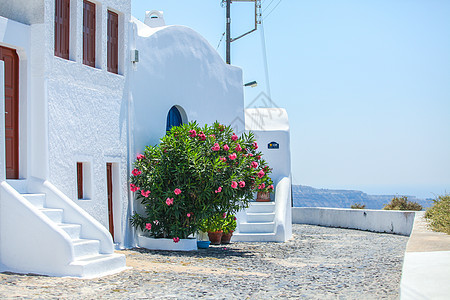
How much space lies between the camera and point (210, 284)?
8.05m

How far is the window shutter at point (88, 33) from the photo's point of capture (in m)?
11.2

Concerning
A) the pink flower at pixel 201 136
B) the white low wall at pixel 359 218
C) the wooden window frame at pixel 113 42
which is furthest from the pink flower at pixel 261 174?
the white low wall at pixel 359 218

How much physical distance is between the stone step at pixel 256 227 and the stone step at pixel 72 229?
8.09 meters

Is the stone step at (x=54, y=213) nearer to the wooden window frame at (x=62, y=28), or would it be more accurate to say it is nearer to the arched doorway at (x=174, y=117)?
the wooden window frame at (x=62, y=28)

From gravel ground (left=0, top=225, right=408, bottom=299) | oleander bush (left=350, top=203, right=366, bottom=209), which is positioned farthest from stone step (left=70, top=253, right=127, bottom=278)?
oleander bush (left=350, top=203, right=366, bottom=209)

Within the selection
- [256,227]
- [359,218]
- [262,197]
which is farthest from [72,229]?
[359,218]

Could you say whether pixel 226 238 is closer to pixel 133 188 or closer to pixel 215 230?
pixel 215 230

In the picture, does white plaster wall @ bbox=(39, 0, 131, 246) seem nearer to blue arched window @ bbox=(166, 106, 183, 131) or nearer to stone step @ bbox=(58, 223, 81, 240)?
stone step @ bbox=(58, 223, 81, 240)

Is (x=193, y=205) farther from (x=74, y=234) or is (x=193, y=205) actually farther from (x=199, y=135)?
(x=74, y=234)

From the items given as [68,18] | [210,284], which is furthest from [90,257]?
[68,18]

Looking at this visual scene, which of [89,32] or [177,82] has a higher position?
[89,32]

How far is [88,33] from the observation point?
11289 mm

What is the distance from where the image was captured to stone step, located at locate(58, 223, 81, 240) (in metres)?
8.99

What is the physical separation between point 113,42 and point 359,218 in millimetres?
13745
